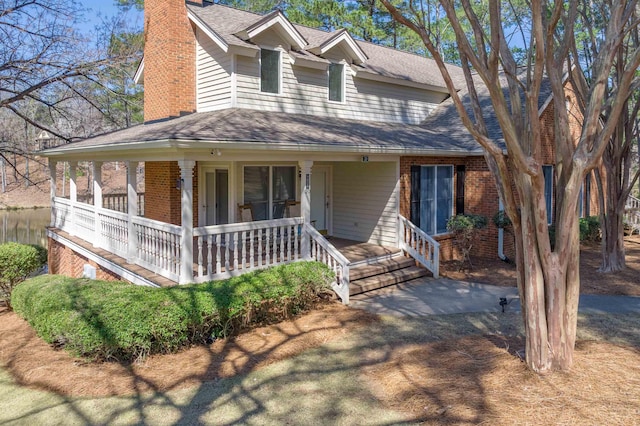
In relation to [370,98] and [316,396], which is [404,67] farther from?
[316,396]

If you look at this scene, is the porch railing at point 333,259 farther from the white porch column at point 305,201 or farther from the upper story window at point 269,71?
the upper story window at point 269,71

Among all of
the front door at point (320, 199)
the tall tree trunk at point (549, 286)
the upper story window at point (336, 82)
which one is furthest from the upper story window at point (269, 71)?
the tall tree trunk at point (549, 286)

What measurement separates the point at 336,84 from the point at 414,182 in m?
3.73

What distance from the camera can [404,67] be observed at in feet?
55.5

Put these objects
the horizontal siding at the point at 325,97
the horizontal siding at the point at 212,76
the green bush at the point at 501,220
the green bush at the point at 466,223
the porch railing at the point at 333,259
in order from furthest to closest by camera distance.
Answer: the green bush at the point at 501,220
the horizontal siding at the point at 325,97
the horizontal siding at the point at 212,76
the green bush at the point at 466,223
the porch railing at the point at 333,259

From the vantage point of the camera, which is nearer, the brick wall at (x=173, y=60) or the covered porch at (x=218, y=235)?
the covered porch at (x=218, y=235)

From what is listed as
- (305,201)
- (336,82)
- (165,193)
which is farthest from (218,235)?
(336,82)

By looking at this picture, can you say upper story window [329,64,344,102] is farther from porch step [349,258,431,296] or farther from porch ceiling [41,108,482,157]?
porch step [349,258,431,296]

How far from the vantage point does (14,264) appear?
1091 centimetres

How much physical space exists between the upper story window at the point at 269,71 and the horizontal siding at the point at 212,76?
35.5 inches

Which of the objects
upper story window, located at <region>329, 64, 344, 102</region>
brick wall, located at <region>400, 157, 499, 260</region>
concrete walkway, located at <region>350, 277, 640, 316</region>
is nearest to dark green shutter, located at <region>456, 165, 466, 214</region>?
brick wall, located at <region>400, 157, 499, 260</region>

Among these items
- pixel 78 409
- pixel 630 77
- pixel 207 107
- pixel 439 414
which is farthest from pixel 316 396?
pixel 207 107

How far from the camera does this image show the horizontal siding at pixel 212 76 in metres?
11.9

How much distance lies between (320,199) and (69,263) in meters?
7.34
